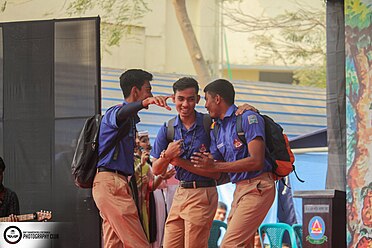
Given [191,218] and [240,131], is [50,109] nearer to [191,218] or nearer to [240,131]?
[191,218]

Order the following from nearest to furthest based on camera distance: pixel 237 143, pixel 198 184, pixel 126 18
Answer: pixel 237 143
pixel 198 184
pixel 126 18

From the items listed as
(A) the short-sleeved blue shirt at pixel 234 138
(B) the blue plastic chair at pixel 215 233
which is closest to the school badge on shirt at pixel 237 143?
(A) the short-sleeved blue shirt at pixel 234 138

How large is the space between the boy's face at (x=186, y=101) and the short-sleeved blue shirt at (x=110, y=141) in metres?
0.51

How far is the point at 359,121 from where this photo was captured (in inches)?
374

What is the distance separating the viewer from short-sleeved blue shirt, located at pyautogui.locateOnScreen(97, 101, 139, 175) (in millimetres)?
9109

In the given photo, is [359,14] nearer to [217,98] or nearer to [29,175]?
[217,98]

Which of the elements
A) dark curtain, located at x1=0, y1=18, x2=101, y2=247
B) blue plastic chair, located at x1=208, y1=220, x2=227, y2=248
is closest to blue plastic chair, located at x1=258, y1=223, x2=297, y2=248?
blue plastic chair, located at x1=208, y1=220, x2=227, y2=248

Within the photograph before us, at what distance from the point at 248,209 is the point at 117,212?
3.77 ft

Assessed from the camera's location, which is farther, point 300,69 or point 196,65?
point 300,69

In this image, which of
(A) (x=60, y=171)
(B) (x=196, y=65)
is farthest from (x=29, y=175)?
(B) (x=196, y=65)

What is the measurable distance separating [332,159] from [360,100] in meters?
1.31

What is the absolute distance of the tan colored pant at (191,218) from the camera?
29.5ft

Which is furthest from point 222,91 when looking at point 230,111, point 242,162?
point 242,162

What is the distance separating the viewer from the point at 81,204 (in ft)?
34.1
